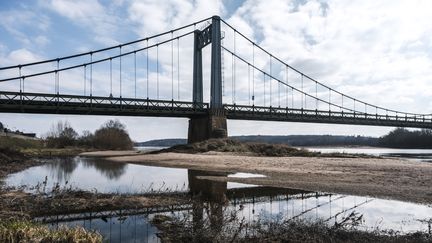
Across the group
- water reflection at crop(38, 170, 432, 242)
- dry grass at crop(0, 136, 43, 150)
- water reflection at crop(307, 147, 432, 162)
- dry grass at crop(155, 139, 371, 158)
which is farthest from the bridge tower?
water reflection at crop(38, 170, 432, 242)

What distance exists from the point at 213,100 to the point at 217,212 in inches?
2343

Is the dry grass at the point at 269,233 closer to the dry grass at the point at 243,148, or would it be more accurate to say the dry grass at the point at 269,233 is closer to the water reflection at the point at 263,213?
the water reflection at the point at 263,213

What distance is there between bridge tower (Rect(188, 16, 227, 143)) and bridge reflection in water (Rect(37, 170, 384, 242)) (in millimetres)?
50181

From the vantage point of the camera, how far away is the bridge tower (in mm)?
69625

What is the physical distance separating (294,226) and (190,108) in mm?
61454

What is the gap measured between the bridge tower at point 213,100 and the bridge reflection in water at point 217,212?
Result: 50181 millimetres

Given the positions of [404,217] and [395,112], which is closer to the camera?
[404,217]

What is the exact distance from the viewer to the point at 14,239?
6602mm

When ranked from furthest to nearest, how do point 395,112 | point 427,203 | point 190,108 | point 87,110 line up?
point 395,112, point 190,108, point 87,110, point 427,203

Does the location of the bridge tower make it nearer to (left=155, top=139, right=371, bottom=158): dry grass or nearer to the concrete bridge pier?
the concrete bridge pier

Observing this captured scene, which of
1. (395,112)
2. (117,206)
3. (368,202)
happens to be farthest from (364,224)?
(395,112)

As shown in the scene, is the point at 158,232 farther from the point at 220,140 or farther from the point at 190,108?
the point at 190,108

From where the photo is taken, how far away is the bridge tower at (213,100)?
228 ft

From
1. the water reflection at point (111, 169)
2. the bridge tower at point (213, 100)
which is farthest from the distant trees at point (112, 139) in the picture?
the water reflection at point (111, 169)
